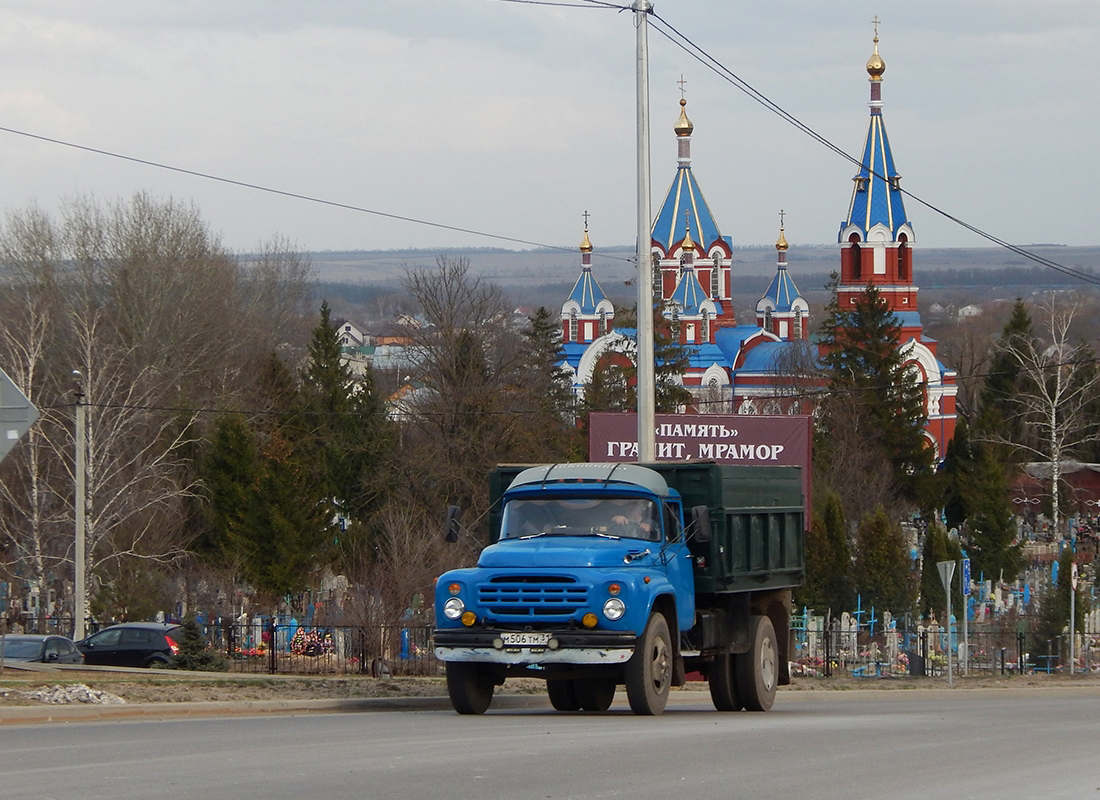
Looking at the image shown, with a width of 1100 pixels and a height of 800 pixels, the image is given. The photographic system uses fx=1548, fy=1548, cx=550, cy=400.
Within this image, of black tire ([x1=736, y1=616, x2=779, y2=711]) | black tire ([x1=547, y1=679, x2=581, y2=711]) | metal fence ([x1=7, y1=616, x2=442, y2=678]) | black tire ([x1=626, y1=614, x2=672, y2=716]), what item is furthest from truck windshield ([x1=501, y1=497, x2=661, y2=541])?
metal fence ([x1=7, y1=616, x2=442, y2=678])

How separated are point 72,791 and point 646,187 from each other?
1421 cm

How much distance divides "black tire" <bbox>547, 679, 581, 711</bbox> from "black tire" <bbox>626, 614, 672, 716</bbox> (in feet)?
6.53

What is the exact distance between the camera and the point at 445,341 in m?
47.3

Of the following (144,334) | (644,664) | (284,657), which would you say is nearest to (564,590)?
(644,664)

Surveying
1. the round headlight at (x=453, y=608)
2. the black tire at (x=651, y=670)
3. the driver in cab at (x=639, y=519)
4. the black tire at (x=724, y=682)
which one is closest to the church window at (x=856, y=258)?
the black tire at (x=724, y=682)

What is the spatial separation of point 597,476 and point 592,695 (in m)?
2.71

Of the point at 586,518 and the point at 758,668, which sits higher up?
the point at 586,518

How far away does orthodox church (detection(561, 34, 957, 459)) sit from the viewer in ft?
267

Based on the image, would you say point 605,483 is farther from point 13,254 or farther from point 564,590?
point 13,254

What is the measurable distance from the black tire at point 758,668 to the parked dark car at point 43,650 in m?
13.4

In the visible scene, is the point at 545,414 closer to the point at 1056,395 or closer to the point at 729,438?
the point at 729,438

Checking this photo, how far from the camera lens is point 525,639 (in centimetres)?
1327

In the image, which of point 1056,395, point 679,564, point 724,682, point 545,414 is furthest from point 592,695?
point 1056,395

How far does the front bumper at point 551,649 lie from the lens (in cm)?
1316
